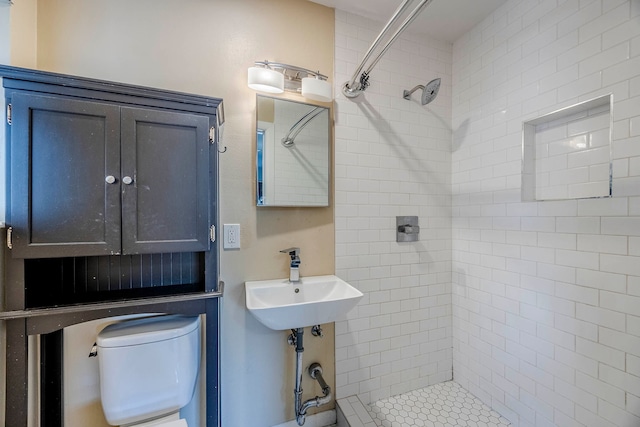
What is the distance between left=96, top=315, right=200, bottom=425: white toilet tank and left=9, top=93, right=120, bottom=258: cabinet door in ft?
1.31

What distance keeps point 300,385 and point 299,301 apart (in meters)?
0.49

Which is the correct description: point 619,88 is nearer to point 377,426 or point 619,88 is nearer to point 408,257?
point 408,257

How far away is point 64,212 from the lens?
3.20ft

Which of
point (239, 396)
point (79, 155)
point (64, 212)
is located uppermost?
point (79, 155)

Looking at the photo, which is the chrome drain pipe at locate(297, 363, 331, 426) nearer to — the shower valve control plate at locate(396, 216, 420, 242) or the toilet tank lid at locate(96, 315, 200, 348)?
the toilet tank lid at locate(96, 315, 200, 348)

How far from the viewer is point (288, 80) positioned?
156 cm

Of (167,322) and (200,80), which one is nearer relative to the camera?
(167,322)

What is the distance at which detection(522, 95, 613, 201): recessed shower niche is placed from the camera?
1.27m

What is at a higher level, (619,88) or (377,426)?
(619,88)

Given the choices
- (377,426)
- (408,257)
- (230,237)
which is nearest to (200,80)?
(230,237)

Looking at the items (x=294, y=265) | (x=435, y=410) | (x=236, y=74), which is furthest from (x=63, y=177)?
(x=435, y=410)

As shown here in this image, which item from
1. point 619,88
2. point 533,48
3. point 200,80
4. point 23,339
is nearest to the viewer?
point 23,339

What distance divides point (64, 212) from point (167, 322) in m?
0.62

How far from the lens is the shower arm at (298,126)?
5.15 ft
